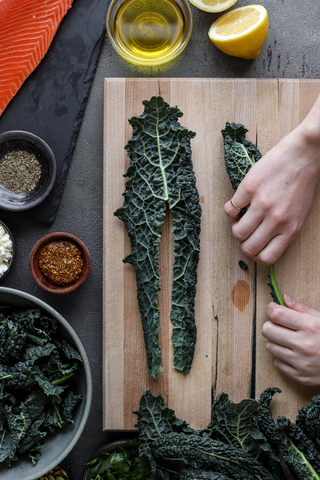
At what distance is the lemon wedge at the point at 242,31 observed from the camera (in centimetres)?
181

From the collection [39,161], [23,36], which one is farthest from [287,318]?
[23,36]

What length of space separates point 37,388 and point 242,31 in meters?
1.79

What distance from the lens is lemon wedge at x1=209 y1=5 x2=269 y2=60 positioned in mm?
1808

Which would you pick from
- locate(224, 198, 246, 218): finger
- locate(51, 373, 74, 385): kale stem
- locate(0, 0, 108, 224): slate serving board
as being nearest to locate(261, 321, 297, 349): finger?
locate(224, 198, 246, 218): finger

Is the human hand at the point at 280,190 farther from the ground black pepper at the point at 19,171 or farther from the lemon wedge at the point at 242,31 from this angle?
the ground black pepper at the point at 19,171

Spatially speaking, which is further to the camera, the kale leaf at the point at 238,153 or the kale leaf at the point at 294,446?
the kale leaf at the point at 238,153

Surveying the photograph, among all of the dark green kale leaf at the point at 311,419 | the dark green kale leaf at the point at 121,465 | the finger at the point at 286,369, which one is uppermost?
the finger at the point at 286,369

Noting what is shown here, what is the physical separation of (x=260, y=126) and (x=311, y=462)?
58.0 inches

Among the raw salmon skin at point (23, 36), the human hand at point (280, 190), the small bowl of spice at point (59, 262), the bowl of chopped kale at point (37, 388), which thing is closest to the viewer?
the bowl of chopped kale at point (37, 388)

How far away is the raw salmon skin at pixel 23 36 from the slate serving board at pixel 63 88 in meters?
0.04

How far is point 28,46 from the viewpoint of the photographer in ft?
6.54

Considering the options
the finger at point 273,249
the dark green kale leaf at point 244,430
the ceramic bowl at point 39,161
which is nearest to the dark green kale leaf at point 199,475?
the dark green kale leaf at point 244,430

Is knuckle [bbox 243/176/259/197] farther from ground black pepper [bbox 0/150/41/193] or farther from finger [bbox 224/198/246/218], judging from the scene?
ground black pepper [bbox 0/150/41/193]

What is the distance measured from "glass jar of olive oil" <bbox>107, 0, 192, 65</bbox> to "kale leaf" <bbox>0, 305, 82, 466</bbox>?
1.30 meters
